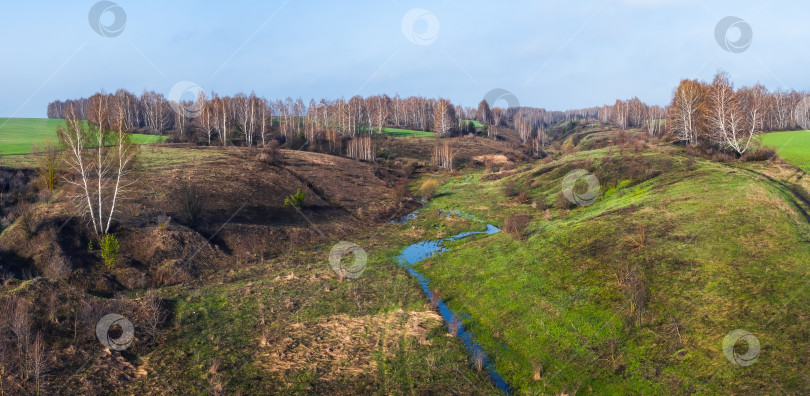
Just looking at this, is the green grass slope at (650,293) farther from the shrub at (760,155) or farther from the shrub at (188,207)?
the shrub at (188,207)

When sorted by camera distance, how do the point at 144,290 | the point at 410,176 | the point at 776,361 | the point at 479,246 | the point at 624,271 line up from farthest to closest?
1. the point at 410,176
2. the point at 479,246
3. the point at 144,290
4. the point at 624,271
5. the point at 776,361

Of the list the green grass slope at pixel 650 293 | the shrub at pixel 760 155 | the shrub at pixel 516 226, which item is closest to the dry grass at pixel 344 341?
the green grass slope at pixel 650 293

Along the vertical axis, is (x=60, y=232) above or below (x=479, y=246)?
Answer: above

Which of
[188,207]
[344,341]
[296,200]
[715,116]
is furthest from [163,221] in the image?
[715,116]

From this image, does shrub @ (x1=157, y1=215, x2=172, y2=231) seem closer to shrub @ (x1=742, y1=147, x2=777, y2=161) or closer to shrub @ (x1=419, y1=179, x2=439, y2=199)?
shrub @ (x1=419, y1=179, x2=439, y2=199)

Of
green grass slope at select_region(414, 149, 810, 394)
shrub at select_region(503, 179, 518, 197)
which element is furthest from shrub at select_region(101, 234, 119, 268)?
shrub at select_region(503, 179, 518, 197)

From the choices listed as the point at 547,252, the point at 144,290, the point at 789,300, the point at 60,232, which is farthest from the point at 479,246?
the point at 60,232

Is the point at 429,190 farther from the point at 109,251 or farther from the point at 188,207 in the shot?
the point at 109,251

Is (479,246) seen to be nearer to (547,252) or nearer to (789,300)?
(547,252)
